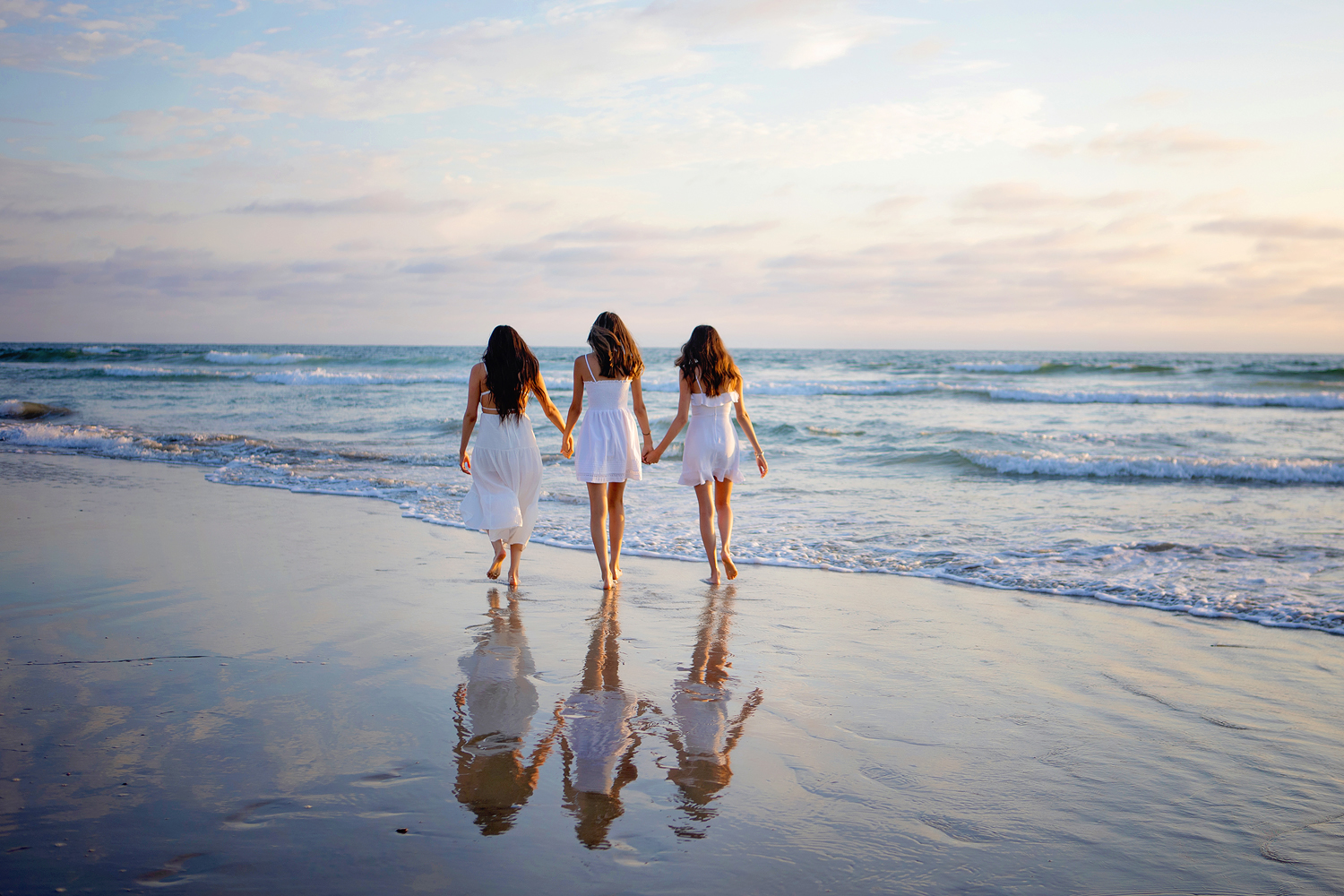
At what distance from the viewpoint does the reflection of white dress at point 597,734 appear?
9.15 ft

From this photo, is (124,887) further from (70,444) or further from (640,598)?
(70,444)

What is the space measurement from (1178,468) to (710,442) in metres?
8.78

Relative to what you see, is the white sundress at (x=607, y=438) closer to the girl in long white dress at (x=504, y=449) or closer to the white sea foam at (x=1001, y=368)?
the girl in long white dress at (x=504, y=449)

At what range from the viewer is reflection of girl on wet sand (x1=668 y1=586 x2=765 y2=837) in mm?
2701

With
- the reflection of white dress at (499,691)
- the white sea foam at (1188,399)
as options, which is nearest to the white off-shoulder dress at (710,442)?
the reflection of white dress at (499,691)

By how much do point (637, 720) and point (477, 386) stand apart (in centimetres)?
316

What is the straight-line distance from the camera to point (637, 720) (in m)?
3.30

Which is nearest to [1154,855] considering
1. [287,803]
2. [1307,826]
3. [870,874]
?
[1307,826]

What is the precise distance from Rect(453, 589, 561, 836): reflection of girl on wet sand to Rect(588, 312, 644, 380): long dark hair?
6.77ft

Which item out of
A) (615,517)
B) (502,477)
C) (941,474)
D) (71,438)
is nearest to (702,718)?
(615,517)

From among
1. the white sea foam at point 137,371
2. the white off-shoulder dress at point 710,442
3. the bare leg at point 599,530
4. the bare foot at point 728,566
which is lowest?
the bare foot at point 728,566

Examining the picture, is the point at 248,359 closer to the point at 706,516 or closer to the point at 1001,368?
the point at 1001,368

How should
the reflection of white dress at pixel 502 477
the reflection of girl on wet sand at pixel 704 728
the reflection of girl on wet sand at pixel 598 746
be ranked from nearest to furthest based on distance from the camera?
1. the reflection of girl on wet sand at pixel 598 746
2. the reflection of girl on wet sand at pixel 704 728
3. the reflection of white dress at pixel 502 477

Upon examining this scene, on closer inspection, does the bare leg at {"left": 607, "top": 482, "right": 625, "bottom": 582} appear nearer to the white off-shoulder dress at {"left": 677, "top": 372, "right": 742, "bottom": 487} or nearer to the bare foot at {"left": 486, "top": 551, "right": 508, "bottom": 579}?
the white off-shoulder dress at {"left": 677, "top": 372, "right": 742, "bottom": 487}
